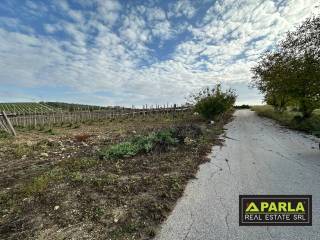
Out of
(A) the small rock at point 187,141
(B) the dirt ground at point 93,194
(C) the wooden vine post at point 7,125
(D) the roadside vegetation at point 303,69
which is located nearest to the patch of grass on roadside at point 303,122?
(D) the roadside vegetation at point 303,69

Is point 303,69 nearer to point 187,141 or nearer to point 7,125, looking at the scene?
point 187,141

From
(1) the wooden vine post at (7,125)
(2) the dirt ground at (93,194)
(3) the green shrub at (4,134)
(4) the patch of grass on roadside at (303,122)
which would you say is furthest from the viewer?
(1) the wooden vine post at (7,125)

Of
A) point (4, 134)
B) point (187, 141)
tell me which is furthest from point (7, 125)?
point (187, 141)

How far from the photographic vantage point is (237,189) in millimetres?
3797

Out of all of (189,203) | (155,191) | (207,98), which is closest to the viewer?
(189,203)

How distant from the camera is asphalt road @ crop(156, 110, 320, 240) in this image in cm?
261

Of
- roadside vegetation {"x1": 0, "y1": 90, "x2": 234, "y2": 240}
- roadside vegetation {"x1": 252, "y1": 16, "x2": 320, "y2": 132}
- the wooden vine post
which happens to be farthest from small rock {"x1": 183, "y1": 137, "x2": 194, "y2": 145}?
the wooden vine post

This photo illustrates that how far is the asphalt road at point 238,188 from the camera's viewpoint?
2605 millimetres

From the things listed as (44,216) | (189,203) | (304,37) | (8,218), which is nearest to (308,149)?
(189,203)

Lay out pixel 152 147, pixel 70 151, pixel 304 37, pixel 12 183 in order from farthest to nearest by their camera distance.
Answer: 1. pixel 304 37
2. pixel 70 151
3. pixel 152 147
4. pixel 12 183

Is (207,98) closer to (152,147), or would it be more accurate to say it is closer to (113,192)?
(152,147)

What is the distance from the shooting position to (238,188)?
3842 mm

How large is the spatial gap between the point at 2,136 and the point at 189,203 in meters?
11.4

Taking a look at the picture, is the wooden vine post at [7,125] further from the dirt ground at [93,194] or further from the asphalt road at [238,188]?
the asphalt road at [238,188]
